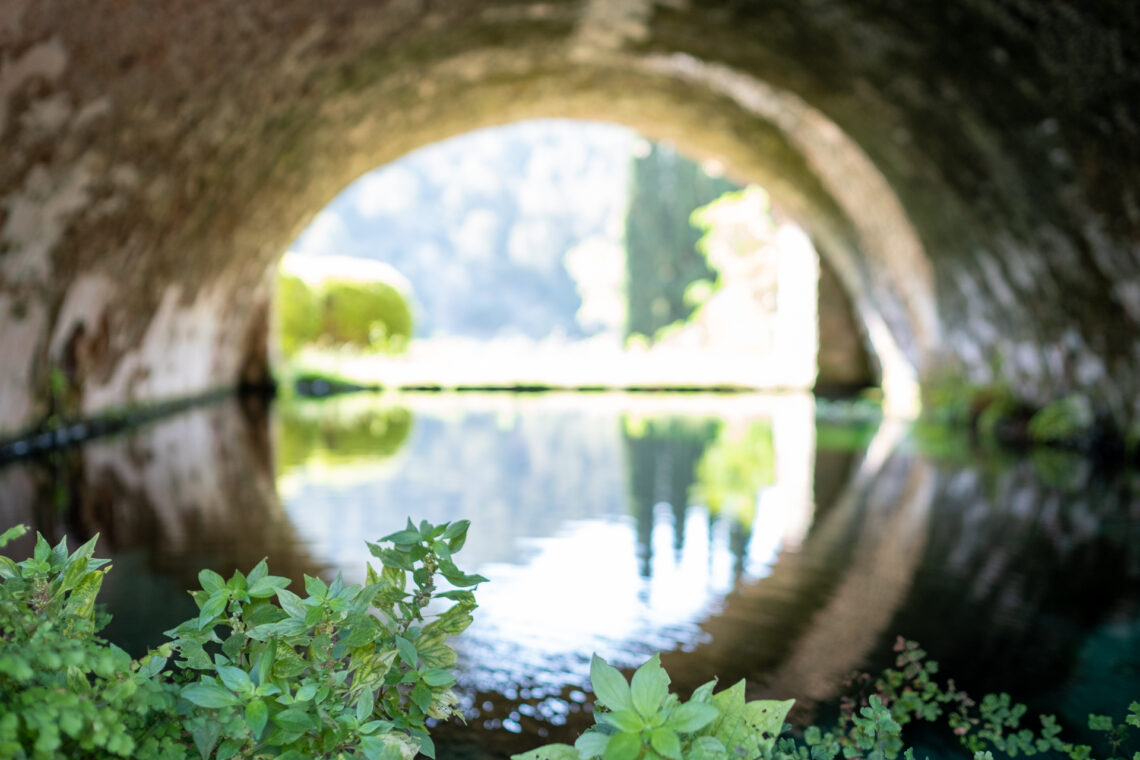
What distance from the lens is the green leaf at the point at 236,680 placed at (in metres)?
1.44

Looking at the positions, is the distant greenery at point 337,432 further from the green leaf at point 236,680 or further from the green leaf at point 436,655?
the green leaf at point 236,680

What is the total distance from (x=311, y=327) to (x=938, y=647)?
16826 mm

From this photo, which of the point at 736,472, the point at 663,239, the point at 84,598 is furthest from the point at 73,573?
the point at 663,239

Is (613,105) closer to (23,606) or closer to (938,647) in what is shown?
(938,647)

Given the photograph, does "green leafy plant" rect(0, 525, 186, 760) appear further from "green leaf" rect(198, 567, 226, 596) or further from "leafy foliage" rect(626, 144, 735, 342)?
"leafy foliage" rect(626, 144, 735, 342)

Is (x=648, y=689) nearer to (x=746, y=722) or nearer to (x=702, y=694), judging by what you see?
(x=702, y=694)

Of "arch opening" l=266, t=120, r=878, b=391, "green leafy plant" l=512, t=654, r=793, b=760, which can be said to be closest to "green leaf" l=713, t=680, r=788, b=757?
"green leafy plant" l=512, t=654, r=793, b=760

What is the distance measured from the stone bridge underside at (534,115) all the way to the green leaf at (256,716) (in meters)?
3.67

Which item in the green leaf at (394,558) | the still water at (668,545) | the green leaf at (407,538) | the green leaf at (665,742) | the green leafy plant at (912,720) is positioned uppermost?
the green leaf at (407,538)

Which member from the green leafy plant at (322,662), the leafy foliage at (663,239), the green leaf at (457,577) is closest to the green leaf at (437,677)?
the green leafy plant at (322,662)

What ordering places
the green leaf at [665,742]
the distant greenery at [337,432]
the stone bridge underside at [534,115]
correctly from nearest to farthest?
the green leaf at [665,742]
the stone bridge underside at [534,115]
the distant greenery at [337,432]

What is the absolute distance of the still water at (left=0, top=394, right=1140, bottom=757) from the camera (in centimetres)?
288

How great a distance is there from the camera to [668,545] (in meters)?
4.53

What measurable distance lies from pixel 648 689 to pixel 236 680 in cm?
59
